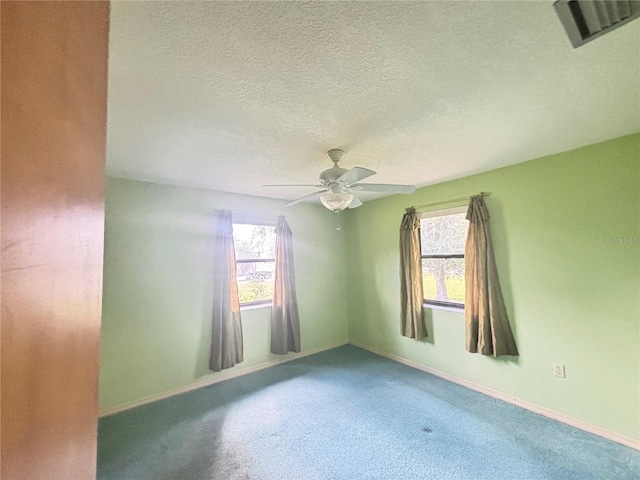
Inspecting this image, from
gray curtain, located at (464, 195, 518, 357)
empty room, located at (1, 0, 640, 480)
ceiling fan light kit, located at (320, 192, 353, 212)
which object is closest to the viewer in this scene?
empty room, located at (1, 0, 640, 480)

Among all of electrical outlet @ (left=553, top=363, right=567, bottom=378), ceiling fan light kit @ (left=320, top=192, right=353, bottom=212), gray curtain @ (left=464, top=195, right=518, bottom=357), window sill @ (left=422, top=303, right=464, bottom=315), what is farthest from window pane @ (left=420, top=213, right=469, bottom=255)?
ceiling fan light kit @ (left=320, top=192, right=353, bottom=212)

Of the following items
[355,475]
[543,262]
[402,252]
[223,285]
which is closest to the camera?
[355,475]

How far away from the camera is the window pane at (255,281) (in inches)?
142

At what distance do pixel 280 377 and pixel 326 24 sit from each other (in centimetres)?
341

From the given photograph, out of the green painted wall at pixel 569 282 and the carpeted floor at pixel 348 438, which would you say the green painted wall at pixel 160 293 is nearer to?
the carpeted floor at pixel 348 438

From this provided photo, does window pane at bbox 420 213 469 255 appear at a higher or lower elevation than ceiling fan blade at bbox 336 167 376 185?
lower

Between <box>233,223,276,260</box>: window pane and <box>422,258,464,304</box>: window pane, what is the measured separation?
6.84 feet

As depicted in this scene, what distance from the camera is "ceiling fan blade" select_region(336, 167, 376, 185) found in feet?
6.03

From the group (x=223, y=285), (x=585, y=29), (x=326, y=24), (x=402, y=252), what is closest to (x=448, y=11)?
(x=326, y=24)

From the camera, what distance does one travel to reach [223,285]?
319cm

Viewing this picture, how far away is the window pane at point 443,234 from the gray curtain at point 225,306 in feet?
8.06

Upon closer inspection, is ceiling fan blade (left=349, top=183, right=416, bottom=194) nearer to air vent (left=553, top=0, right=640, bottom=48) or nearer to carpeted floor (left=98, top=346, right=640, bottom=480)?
air vent (left=553, top=0, right=640, bottom=48)

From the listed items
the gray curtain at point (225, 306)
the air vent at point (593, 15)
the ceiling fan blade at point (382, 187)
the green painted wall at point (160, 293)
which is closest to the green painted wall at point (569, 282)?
the ceiling fan blade at point (382, 187)

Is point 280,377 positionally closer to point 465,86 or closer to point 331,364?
point 331,364
